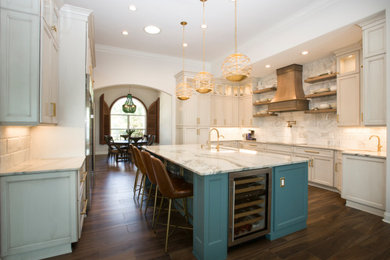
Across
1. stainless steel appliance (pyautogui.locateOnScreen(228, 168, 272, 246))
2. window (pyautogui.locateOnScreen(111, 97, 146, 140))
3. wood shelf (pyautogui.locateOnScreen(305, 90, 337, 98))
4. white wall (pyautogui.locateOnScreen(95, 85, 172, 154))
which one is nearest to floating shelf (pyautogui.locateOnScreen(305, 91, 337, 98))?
wood shelf (pyautogui.locateOnScreen(305, 90, 337, 98))

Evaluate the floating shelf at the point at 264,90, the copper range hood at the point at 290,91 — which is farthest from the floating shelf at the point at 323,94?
the floating shelf at the point at 264,90

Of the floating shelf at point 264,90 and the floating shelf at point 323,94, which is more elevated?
the floating shelf at point 264,90

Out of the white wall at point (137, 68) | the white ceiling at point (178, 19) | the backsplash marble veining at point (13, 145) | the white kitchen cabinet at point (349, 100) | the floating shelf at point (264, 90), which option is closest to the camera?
the backsplash marble veining at point (13, 145)

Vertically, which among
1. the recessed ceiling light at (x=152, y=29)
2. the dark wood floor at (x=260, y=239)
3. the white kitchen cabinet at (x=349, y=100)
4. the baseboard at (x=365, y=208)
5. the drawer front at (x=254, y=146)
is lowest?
the dark wood floor at (x=260, y=239)

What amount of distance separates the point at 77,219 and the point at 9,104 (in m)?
1.27

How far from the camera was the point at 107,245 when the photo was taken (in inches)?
84.1

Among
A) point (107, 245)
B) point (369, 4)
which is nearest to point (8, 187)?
point (107, 245)

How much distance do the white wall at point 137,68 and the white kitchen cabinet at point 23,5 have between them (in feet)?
10.6

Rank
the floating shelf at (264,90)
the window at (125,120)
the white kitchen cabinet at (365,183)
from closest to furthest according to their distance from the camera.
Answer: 1. the white kitchen cabinet at (365,183)
2. the floating shelf at (264,90)
3. the window at (125,120)

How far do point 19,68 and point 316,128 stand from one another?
5320mm

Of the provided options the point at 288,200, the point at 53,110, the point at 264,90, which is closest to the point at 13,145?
the point at 53,110

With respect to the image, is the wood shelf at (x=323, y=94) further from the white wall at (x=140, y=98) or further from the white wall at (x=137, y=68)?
the white wall at (x=140, y=98)

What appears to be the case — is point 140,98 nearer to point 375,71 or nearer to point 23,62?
point 23,62

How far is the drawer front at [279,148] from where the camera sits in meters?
4.68
